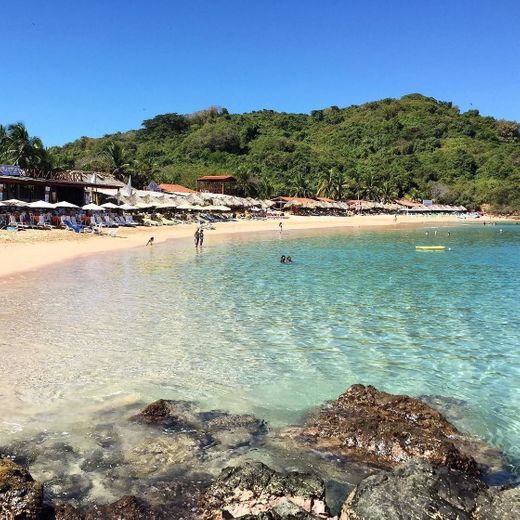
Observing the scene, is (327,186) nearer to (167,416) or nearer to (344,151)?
(344,151)

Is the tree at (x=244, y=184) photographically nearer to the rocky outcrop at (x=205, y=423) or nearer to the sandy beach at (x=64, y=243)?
the sandy beach at (x=64, y=243)

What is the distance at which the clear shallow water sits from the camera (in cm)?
660

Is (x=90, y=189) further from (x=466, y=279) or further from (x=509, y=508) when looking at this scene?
(x=509, y=508)

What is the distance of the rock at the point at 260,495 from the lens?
149 inches

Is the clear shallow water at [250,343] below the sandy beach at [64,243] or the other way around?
below

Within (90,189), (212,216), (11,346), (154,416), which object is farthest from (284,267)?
Answer: (212,216)

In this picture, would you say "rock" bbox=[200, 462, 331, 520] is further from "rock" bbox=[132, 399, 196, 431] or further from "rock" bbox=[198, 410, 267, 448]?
"rock" bbox=[132, 399, 196, 431]

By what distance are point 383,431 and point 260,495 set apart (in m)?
1.84

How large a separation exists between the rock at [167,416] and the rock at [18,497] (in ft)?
6.83

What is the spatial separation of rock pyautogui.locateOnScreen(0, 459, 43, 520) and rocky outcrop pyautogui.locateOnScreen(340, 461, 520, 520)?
212 cm

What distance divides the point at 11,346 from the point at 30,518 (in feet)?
18.9

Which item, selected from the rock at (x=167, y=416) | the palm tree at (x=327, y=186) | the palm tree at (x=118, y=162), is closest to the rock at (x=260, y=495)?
the rock at (x=167, y=416)

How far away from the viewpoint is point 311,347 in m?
9.21

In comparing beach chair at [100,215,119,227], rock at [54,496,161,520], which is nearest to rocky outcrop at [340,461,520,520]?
rock at [54,496,161,520]
